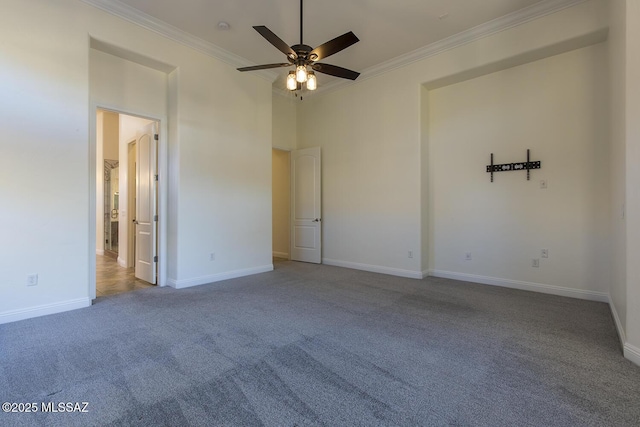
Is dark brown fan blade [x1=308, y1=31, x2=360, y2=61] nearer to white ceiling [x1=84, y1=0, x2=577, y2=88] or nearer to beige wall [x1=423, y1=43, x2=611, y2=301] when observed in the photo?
white ceiling [x1=84, y1=0, x2=577, y2=88]

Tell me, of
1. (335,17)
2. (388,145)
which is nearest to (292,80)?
(335,17)

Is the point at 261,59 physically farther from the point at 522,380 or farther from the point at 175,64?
the point at 522,380

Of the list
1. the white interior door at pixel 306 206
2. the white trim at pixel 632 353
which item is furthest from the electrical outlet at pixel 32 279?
the white trim at pixel 632 353

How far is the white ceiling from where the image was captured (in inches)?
144

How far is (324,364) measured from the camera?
2.18 metres

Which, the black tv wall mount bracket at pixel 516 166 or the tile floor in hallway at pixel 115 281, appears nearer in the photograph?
the black tv wall mount bracket at pixel 516 166

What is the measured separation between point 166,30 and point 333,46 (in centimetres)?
Answer: 266

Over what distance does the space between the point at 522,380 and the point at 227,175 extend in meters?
4.52

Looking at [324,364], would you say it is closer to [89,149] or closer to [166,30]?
[89,149]

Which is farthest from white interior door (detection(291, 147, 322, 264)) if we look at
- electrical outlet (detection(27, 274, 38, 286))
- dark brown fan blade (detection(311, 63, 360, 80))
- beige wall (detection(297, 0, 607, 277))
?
electrical outlet (detection(27, 274, 38, 286))

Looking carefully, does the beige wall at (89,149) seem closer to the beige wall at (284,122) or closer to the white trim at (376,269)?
the beige wall at (284,122)

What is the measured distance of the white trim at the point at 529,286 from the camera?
3.76 m

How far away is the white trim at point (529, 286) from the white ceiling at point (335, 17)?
11.7ft

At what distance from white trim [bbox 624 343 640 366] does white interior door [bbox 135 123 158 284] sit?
539 cm
